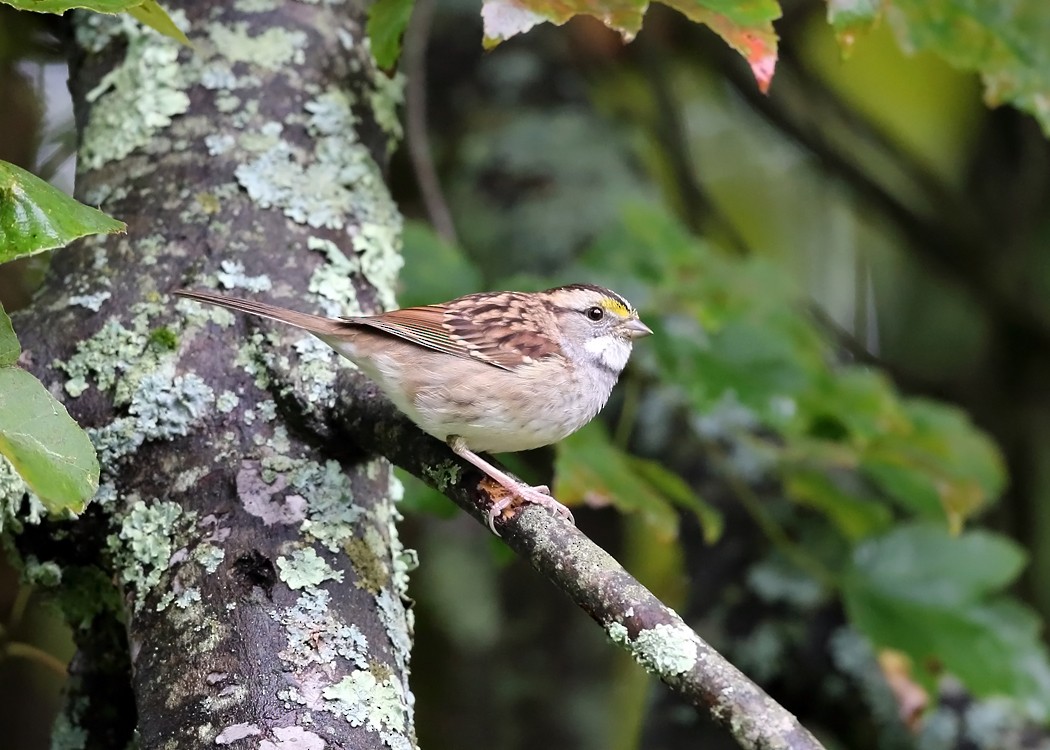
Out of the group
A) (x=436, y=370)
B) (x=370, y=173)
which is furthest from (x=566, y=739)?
(x=370, y=173)

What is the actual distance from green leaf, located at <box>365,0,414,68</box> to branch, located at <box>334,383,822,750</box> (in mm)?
996

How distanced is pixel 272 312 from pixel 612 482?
3.84 feet

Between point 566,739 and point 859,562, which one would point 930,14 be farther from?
point 566,739

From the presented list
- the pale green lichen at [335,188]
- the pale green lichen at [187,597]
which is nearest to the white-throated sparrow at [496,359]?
the pale green lichen at [335,188]

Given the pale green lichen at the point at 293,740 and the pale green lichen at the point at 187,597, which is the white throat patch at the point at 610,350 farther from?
the pale green lichen at the point at 293,740

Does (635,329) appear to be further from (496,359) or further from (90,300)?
(90,300)

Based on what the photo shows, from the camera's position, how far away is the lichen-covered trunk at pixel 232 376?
2.08m

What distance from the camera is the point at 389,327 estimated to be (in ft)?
8.98

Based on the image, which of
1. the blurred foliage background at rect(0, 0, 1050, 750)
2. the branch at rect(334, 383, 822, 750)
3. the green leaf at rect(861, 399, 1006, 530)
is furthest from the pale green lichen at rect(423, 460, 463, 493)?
the green leaf at rect(861, 399, 1006, 530)

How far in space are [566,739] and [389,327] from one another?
2343 millimetres

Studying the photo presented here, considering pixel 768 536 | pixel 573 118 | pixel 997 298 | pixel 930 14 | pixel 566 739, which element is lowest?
pixel 566 739

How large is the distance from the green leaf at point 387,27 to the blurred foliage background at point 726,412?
1.15m

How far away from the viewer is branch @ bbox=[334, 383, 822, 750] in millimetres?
1655

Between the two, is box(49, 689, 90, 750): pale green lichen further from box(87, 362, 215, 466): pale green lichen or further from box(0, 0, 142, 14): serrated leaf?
box(0, 0, 142, 14): serrated leaf
